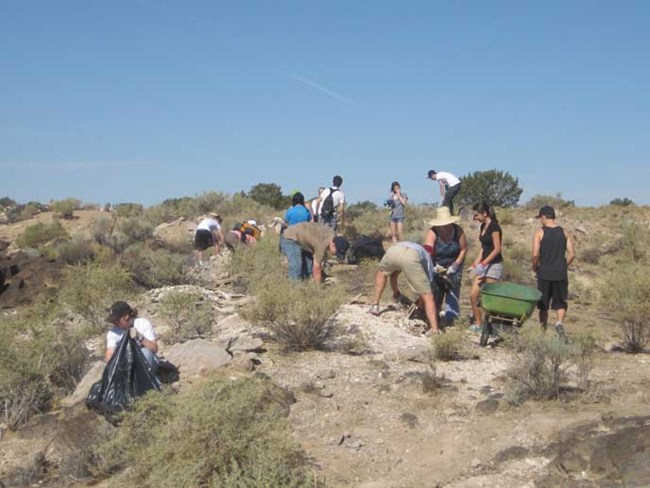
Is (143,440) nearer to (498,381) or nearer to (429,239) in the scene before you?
(498,381)

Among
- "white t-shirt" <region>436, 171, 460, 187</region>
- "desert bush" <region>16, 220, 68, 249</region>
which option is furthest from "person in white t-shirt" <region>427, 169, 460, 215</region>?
"desert bush" <region>16, 220, 68, 249</region>

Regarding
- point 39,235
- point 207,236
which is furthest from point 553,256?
point 39,235

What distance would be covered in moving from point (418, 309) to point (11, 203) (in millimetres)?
32639

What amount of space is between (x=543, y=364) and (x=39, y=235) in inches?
764

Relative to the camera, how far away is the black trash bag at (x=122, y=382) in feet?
20.6

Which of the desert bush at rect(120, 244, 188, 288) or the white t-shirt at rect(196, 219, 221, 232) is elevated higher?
the white t-shirt at rect(196, 219, 221, 232)

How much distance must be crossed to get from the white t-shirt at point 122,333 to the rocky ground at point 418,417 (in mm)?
564

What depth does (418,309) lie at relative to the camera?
31.4 ft

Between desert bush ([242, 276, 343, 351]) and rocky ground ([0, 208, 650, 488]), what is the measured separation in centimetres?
20

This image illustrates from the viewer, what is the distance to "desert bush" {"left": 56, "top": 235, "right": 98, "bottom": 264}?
60.1 ft

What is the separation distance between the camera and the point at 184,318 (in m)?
9.16

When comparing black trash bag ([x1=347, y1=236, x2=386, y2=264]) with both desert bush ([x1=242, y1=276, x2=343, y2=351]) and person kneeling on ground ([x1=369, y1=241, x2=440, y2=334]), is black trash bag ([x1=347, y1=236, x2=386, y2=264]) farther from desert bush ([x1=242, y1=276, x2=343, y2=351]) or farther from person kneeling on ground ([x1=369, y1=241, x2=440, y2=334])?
desert bush ([x1=242, y1=276, x2=343, y2=351])

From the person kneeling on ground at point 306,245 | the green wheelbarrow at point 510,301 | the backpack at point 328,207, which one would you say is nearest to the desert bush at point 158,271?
the backpack at point 328,207

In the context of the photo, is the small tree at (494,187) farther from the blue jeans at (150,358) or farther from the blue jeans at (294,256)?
the blue jeans at (150,358)
